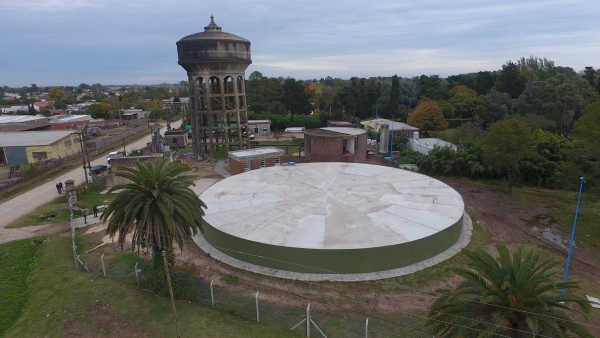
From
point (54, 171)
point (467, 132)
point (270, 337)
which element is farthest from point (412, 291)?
point (54, 171)

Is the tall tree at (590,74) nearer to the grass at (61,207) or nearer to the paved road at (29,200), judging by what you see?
the grass at (61,207)

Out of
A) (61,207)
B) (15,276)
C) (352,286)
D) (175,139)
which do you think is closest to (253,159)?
(61,207)

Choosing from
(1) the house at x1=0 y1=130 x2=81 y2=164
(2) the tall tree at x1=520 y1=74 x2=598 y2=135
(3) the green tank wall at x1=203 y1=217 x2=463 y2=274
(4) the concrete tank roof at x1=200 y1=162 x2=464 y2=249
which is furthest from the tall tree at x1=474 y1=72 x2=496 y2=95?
(1) the house at x1=0 y1=130 x2=81 y2=164

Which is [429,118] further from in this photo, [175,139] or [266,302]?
[266,302]

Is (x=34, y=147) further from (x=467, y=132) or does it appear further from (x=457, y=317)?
(x=467, y=132)

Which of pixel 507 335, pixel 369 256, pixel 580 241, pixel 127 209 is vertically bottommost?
pixel 580 241

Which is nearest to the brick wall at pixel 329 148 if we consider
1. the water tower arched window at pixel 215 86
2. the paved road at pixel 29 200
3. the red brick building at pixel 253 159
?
the red brick building at pixel 253 159

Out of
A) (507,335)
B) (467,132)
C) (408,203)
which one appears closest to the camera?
(507,335)
